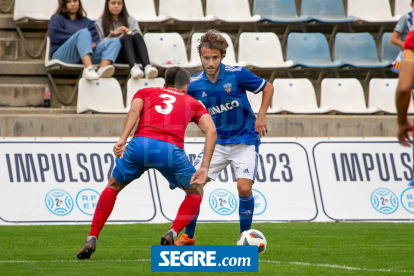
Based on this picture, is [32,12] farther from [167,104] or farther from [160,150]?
[160,150]

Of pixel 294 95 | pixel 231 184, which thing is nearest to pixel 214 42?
pixel 231 184

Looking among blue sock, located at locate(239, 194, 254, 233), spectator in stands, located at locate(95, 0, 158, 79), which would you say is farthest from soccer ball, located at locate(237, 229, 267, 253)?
spectator in stands, located at locate(95, 0, 158, 79)

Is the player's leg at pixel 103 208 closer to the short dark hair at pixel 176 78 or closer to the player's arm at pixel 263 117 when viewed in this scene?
the short dark hair at pixel 176 78

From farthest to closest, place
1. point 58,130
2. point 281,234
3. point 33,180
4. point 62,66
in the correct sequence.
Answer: point 62,66 < point 58,130 < point 33,180 < point 281,234

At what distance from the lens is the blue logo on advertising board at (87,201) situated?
320 inches

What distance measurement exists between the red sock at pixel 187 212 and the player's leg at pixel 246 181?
2.21 ft

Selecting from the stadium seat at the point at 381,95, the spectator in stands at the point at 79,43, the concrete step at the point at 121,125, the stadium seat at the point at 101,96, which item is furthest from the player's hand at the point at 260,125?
the stadium seat at the point at 381,95

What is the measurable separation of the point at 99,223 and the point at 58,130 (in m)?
4.40

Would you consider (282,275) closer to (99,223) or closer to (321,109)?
(99,223)

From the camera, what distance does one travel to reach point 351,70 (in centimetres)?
1187

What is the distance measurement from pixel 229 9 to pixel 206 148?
7.06 m

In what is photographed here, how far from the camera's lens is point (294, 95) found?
10.5m

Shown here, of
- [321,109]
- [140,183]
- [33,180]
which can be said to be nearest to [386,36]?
[321,109]

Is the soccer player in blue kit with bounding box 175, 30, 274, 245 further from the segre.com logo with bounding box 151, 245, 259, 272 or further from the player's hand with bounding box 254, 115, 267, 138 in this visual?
the segre.com logo with bounding box 151, 245, 259, 272
